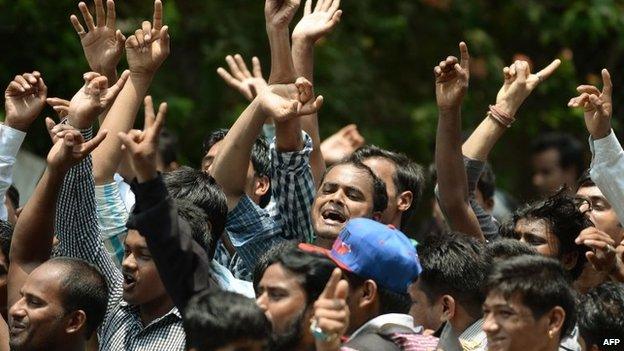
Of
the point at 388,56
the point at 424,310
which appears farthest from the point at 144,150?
the point at 388,56

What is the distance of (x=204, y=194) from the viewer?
20.8 ft

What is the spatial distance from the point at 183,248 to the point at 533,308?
46.5 inches

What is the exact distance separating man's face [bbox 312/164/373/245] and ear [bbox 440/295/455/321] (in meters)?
0.58

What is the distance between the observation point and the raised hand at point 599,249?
243 inches

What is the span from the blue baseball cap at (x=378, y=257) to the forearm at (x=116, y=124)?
4.75ft

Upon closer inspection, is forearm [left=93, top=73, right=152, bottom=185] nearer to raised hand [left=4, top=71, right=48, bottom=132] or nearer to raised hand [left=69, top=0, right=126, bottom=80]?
raised hand [left=69, top=0, right=126, bottom=80]

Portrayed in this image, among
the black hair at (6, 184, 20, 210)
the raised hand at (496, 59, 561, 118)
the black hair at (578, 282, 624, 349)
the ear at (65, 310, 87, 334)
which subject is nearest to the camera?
the black hair at (578, 282, 624, 349)

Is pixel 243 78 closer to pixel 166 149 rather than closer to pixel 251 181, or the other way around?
pixel 251 181

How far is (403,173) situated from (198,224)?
1.29 meters

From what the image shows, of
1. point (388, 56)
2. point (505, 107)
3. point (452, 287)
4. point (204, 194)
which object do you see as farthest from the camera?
point (388, 56)

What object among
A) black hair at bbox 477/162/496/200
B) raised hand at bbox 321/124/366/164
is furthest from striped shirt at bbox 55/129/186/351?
raised hand at bbox 321/124/366/164

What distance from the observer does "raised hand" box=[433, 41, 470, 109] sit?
683 centimetres

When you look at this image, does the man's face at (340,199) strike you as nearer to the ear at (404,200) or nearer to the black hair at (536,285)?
the ear at (404,200)

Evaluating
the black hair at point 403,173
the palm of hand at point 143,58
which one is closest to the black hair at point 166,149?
the palm of hand at point 143,58
